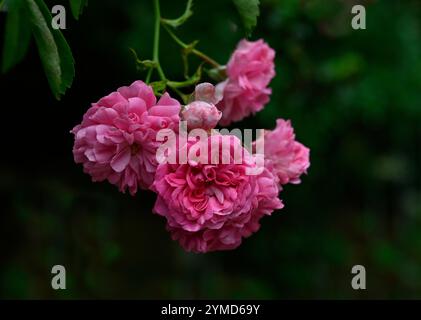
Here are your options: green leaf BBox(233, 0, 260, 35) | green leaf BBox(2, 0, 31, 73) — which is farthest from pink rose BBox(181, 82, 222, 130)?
green leaf BBox(2, 0, 31, 73)

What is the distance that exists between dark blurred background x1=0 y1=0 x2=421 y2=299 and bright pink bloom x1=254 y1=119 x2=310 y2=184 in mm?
780

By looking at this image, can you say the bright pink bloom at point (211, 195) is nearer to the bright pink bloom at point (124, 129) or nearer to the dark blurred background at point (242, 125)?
the bright pink bloom at point (124, 129)

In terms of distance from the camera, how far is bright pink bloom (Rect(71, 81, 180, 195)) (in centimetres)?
103

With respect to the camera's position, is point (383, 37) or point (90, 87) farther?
point (383, 37)

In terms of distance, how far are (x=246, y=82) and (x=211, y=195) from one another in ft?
1.04

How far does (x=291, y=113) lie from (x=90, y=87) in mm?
585

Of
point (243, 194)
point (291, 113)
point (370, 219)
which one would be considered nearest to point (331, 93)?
point (291, 113)

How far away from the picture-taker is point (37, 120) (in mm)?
2166

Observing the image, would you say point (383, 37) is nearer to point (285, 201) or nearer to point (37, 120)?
point (285, 201)

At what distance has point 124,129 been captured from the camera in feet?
3.41

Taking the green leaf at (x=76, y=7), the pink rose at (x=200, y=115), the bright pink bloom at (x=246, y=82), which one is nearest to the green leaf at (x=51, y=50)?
the green leaf at (x=76, y=7)

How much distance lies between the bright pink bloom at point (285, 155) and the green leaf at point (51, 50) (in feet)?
1.08

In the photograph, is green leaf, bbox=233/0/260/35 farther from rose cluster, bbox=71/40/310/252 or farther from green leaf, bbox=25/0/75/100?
green leaf, bbox=25/0/75/100

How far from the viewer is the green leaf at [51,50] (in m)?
1.01
